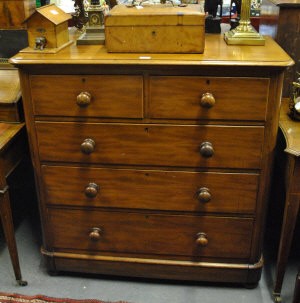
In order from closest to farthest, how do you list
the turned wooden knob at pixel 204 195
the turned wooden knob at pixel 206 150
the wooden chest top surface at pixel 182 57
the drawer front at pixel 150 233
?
1. the wooden chest top surface at pixel 182 57
2. the turned wooden knob at pixel 206 150
3. the turned wooden knob at pixel 204 195
4. the drawer front at pixel 150 233

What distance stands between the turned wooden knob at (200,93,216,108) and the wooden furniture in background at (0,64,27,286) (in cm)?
84

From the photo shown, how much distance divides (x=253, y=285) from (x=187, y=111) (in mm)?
945

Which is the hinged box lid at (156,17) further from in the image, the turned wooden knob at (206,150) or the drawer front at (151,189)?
the drawer front at (151,189)

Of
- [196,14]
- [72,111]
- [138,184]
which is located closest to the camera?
[196,14]

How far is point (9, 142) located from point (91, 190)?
0.41 meters

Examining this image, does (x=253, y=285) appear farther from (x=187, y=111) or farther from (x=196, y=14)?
(x=196, y=14)

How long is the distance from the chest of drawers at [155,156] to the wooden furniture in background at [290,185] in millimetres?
88

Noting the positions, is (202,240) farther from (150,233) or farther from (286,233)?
(286,233)

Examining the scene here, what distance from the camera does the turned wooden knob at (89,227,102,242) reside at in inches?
76.2

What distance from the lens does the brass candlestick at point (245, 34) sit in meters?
1.79

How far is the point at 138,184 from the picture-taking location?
184 centimetres

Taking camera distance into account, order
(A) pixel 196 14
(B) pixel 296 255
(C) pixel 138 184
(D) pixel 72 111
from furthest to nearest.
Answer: (B) pixel 296 255 → (C) pixel 138 184 → (D) pixel 72 111 → (A) pixel 196 14

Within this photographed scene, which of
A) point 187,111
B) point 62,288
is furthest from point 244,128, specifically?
point 62,288

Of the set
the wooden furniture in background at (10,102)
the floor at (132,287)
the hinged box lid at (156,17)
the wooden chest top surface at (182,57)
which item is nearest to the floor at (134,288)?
the floor at (132,287)
